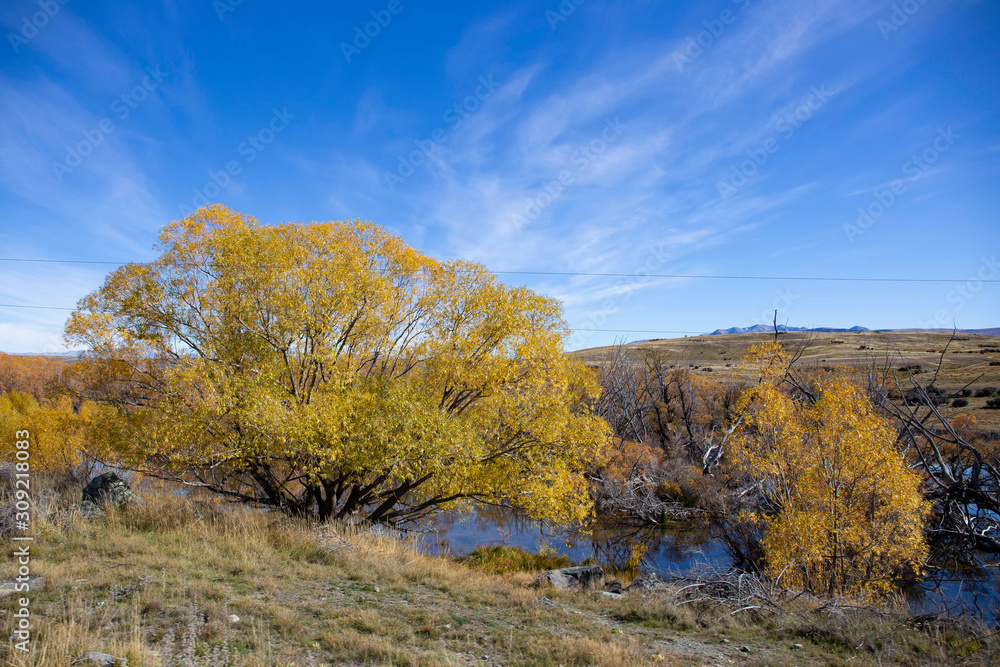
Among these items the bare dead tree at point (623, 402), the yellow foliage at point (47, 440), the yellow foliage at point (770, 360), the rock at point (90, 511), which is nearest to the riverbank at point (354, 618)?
the rock at point (90, 511)

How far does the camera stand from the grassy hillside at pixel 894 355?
43594 millimetres

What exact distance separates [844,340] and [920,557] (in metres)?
113

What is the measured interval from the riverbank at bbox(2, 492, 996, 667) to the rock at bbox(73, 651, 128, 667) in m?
0.09

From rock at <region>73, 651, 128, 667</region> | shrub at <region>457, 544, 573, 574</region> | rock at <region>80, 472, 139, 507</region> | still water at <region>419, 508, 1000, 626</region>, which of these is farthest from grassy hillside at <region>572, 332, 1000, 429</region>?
rock at <region>73, 651, 128, 667</region>

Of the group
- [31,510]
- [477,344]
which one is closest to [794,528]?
[477,344]

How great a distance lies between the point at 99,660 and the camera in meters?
5.02

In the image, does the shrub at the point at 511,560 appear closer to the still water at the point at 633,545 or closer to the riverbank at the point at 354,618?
the still water at the point at 633,545

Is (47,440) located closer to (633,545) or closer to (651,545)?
(633,545)

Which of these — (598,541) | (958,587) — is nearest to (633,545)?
(598,541)

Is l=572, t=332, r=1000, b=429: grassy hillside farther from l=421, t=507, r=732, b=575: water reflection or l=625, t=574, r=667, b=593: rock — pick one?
l=625, t=574, r=667, b=593: rock

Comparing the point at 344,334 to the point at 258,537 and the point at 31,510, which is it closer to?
the point at 258,537

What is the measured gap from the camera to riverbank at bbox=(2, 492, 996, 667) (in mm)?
5930

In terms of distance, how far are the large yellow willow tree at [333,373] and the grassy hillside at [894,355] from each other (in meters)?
21.8

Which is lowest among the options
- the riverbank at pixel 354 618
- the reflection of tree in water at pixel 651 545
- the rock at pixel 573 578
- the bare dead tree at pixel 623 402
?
the reflection of tree in water at pixel 651 545
